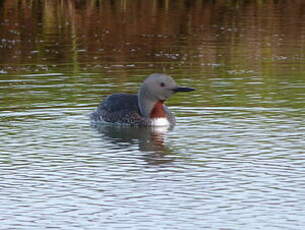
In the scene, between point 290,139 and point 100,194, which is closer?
point 100,194

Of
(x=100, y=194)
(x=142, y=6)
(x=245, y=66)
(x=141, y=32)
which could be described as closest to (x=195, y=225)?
(x=100, y=194)

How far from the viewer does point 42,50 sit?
27.5 metres

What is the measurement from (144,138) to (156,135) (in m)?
0.32

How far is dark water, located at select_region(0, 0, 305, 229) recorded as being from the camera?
35.4 feet

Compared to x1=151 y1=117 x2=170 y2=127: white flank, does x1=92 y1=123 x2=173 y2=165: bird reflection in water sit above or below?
below

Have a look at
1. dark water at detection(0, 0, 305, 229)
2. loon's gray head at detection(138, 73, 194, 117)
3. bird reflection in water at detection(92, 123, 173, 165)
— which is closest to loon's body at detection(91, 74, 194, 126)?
loon's gray head at detection(138, 73, 194, 117)

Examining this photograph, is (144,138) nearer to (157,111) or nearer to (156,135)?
(156,135)

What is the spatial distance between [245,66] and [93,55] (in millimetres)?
4503

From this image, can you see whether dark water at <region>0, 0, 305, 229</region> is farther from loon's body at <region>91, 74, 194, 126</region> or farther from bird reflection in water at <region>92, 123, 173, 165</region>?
loon's body at <region>91, 74, 194, 126</region>

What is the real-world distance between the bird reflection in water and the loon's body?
5.3 inches

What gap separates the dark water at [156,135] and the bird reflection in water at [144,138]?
0.03m

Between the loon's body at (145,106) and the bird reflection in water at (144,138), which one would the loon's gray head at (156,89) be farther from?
the bird reflection in water at (144,138)

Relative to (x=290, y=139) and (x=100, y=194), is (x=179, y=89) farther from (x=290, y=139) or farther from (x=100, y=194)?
(x=100, y=194)

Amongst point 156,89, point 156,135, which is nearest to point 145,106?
point 156,89
